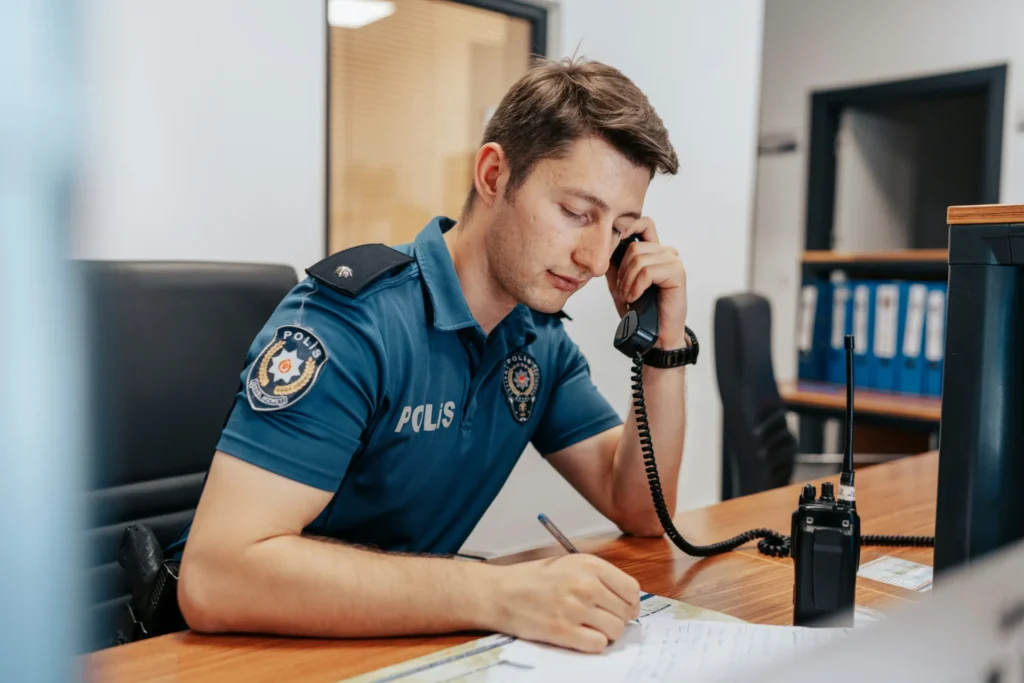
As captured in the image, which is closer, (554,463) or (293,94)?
(554,463)

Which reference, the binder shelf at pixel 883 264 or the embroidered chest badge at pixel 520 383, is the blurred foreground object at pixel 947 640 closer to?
the embroidered chest badge at pixel 520 383

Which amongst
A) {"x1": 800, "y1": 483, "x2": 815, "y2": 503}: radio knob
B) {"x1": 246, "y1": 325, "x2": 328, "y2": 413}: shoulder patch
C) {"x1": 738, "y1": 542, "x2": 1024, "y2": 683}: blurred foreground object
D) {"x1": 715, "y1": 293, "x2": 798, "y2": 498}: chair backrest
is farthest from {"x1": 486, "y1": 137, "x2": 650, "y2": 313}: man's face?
{"x1": 715, "y1": 293, "x2": 798, "y2": 498}: chair backrest

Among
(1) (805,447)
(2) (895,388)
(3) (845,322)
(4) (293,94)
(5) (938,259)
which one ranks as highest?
(4) (293,94)

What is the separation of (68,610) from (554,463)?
127 cm

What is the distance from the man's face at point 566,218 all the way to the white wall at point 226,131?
92 cm

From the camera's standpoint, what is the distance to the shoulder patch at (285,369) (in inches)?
35.2

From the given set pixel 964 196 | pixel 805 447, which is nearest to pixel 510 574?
pixel 805 447

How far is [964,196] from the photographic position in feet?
16.0

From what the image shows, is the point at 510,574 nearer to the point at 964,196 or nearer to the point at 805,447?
the point at 805,447

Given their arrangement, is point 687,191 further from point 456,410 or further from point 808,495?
point 808,495

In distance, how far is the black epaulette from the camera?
3.32ft

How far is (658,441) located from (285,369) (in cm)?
58

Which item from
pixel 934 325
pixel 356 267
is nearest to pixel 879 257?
pixel 934 325

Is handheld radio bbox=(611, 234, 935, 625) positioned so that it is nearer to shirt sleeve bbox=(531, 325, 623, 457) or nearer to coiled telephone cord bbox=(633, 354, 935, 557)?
coiled telephone cord bbox=(633, 354, 935, 557)
